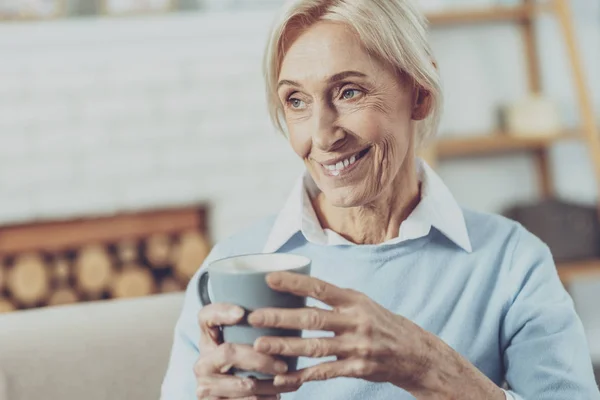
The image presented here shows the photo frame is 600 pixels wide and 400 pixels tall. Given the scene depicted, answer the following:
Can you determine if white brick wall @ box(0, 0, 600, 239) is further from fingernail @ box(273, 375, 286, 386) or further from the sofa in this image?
fingernail @ box(273, 375, 286, 386)

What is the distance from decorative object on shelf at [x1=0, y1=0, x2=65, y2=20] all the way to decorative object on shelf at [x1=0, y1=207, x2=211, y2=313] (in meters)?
0.80

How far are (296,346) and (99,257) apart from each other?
235 cm

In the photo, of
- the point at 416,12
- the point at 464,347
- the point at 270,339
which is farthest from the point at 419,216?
the point at 270,339

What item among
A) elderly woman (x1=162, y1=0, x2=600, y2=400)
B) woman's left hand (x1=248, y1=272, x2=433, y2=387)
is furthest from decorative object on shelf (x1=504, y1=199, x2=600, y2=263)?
woman's left hand (x1=248, y1=272, x2=433, y2=387)

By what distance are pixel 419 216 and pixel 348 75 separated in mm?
268

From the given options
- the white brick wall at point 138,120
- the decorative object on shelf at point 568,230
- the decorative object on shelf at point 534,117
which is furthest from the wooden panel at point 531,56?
the white brick wall at point 138,120

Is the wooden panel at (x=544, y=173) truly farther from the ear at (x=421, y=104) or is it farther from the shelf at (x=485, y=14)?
the ear at (x=421, y=104)

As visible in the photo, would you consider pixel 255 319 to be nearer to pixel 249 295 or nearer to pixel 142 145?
pixel 249 295

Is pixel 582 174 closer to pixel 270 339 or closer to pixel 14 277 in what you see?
pixel 14 277

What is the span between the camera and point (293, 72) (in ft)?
3.79

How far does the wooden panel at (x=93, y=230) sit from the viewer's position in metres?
2.98

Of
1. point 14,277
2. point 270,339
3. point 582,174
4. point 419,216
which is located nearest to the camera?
point 270,339

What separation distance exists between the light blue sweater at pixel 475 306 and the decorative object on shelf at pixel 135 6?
2.04m

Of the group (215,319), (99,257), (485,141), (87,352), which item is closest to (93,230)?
(99,257)
